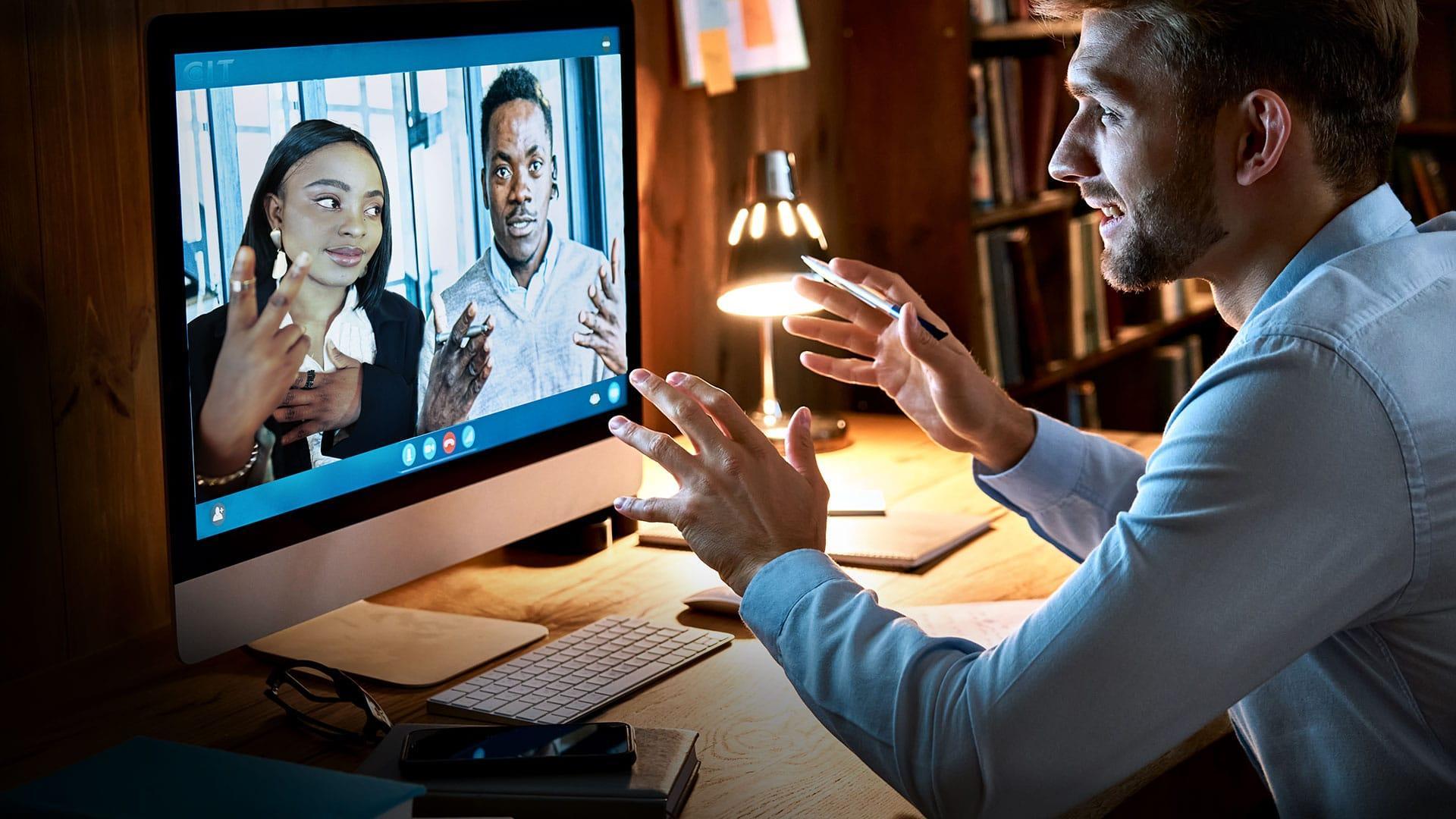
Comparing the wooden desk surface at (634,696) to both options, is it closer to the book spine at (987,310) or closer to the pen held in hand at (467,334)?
the pen held in hand at (467,334)

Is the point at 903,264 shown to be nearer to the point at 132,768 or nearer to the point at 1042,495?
the point at 1042,495

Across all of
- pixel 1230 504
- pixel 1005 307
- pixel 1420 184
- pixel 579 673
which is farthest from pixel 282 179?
pixel 1420 184

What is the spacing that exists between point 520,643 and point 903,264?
140cm

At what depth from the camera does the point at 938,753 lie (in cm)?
87

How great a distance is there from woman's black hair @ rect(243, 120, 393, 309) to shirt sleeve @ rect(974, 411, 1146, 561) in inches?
24.9

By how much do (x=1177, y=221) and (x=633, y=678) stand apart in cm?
56

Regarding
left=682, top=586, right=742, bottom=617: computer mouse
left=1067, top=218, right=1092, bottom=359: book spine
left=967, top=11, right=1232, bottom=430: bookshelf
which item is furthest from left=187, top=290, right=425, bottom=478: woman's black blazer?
left=1067, top=218, right=1092, bottom=359: book spine

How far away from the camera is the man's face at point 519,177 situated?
49.3 inches

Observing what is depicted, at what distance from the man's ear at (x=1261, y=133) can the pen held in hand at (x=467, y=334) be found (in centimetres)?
64

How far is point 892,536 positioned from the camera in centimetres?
154

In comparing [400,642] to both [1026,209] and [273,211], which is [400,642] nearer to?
[273,211]

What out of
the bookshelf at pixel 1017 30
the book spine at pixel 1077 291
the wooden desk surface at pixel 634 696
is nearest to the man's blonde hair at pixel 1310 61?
the wooden desk surface at pixel 634 696

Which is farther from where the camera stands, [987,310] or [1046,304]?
[1046,304]

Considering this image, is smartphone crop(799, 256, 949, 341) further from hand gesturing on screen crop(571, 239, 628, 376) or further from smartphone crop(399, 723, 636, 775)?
smartphone crop(399, 723, 636, 775)
